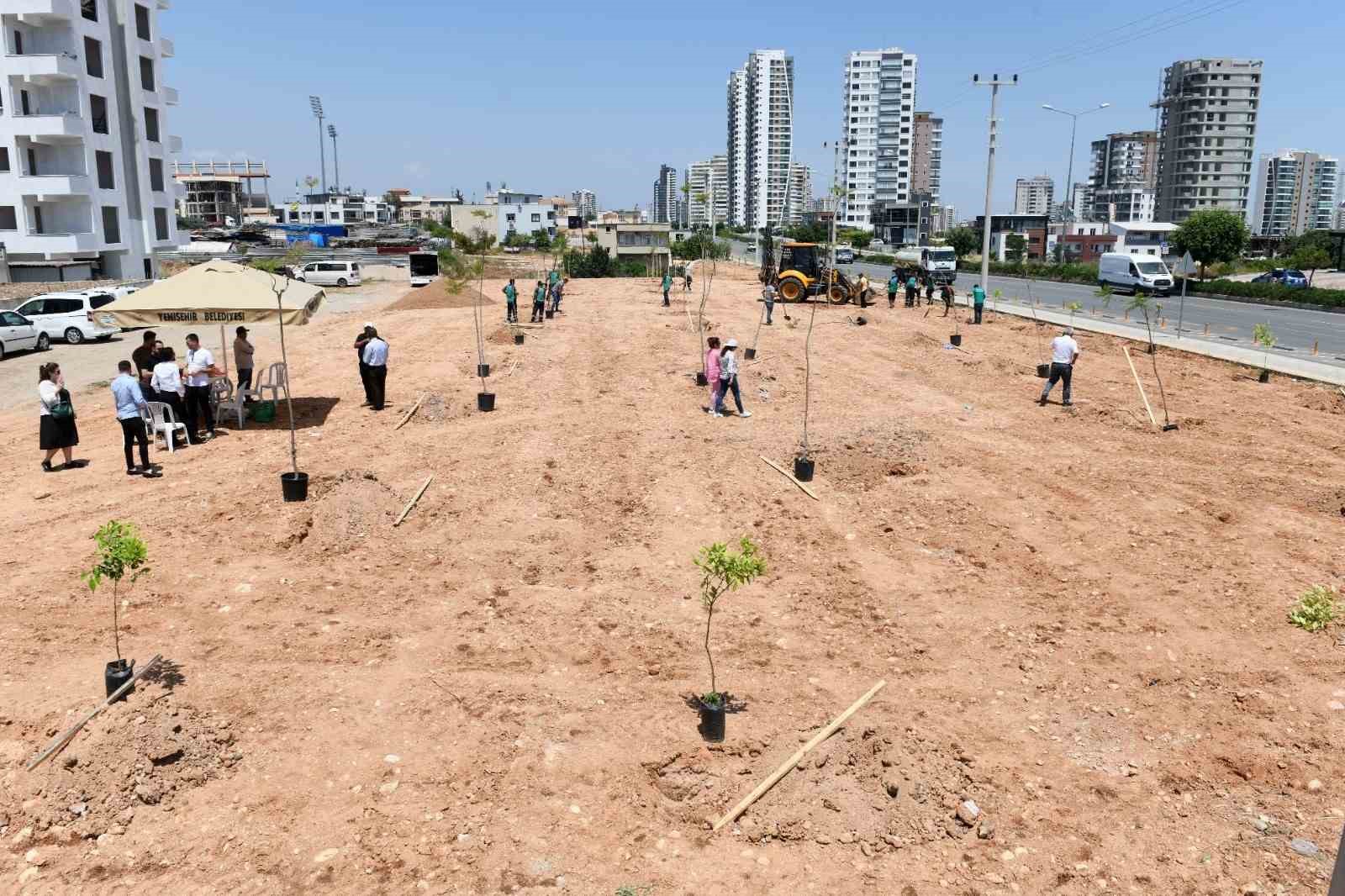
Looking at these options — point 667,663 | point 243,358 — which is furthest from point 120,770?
point 243,358

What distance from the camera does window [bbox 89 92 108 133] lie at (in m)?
47.1

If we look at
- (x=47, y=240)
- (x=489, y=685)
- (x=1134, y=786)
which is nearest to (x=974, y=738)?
(x=1134, y=786)

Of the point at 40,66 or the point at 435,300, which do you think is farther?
the point at 40,66

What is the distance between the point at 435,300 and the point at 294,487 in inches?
1211

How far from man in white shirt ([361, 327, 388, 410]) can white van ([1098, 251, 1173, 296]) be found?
37704 millimetres

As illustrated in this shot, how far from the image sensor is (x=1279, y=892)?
17.3 ft

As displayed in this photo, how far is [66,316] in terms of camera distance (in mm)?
27141

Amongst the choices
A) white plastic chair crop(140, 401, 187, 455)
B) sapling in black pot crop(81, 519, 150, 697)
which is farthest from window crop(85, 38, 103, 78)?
sapling in black pot crop(81, 519, 150, 697)

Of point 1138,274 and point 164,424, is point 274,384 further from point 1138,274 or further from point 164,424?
point 1138,274

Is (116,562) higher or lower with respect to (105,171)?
lower

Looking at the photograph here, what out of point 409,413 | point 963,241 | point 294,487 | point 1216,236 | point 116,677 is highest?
point 963,241

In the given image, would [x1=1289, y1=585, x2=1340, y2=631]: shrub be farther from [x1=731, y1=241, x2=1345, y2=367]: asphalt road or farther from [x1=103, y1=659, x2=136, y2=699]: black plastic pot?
[x1=731, y1=241, x2=1345, y2=367]: asphalt road

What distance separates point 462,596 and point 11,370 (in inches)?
775

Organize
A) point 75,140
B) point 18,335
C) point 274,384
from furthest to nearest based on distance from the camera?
point 75,140, point 18,335, point 274,384
